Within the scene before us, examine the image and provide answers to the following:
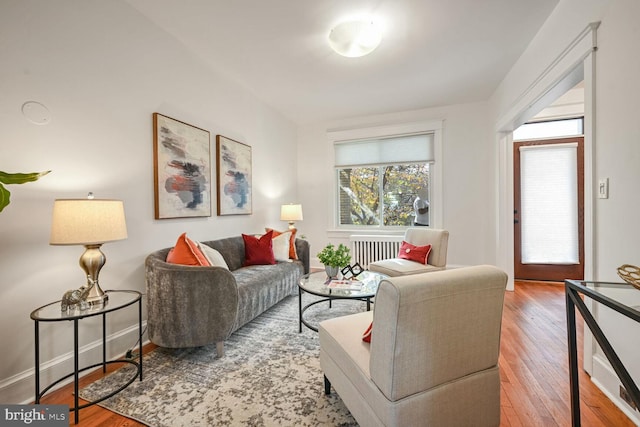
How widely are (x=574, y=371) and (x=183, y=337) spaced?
2.18 meters

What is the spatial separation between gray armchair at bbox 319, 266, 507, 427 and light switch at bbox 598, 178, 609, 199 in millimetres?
1091

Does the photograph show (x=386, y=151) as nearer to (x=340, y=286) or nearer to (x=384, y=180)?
(x=384, y=180)

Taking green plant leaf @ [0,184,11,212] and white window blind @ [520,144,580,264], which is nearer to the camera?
green plant leaf @ [0,184,11,212]

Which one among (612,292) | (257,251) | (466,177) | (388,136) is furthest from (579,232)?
(257,251)

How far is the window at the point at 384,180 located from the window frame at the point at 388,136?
5cm

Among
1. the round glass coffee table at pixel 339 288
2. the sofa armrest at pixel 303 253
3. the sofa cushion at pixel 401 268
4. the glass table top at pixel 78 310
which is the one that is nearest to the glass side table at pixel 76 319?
the glass table top at pixel 78 310

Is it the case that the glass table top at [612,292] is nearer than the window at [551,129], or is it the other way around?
the glass table top at [612,292]

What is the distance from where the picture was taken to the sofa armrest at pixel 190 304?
1.94m

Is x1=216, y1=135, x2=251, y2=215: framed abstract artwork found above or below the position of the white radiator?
above

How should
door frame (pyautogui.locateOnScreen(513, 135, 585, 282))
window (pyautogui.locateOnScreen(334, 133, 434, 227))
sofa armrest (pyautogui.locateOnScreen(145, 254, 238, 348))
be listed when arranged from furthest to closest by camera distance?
window (pyautogui.locateOnScreen(334, 133, 434, 227)) < door frame (pyautogui.locateOnScreen(513, 135, 585, 282)) < sofa armrest (pyautogui.locateOnScreen(145, 254, 238, 348))

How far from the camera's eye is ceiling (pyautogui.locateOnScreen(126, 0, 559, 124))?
2.20 meters

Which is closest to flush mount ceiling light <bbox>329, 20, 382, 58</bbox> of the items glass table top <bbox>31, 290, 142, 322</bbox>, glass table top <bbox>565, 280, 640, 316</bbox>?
glass table top <bbox>565, 280, 640, 316</bbox>

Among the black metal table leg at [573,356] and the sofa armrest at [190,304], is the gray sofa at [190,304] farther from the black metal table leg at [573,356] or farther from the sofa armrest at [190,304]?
the black metal table leg at [573,356]

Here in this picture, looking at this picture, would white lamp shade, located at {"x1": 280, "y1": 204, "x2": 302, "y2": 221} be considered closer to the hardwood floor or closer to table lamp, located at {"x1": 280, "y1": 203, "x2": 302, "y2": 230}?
table lamp, located at {"x1": 280, "y1": 203, "x2": 302, "y2": 230}
